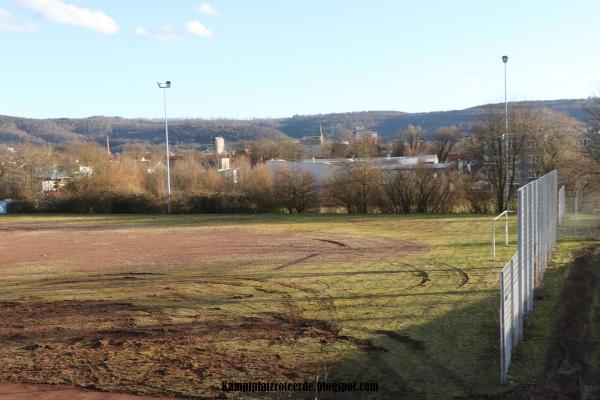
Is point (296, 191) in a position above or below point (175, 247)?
above

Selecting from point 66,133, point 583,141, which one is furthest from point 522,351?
point 66,133

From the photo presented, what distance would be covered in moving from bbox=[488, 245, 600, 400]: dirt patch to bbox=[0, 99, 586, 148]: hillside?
11846 centimetres

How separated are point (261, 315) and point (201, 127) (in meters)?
154

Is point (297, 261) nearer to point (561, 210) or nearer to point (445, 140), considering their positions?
point (561, 210)

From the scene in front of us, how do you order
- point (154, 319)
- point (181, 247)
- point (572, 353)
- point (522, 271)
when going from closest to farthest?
point (572, 353) < point (522, 271) < point (154, 319) < point (181, 247)

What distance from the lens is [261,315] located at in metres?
11.9

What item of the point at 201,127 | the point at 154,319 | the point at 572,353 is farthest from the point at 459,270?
the point at 201,127

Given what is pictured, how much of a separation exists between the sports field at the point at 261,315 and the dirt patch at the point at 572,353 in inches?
12.0

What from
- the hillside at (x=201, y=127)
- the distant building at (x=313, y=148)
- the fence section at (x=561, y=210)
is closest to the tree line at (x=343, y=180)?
the fence section at (x=561, y=210)

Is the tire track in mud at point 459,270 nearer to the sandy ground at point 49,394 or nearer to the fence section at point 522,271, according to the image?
the fence section at point 522,271

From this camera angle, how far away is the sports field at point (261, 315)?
8438 mm

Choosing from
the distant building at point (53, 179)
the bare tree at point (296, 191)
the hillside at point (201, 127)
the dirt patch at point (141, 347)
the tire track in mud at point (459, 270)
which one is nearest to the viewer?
the dirt patch at point (141, 347)

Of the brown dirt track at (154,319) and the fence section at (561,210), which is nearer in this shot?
the brown dirt track at (154,319)

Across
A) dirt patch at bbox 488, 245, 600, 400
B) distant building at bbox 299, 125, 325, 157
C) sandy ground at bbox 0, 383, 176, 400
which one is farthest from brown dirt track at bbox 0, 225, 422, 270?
distant building at bbox 299, 125, 325, 157
